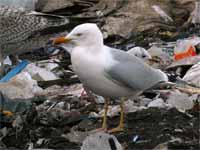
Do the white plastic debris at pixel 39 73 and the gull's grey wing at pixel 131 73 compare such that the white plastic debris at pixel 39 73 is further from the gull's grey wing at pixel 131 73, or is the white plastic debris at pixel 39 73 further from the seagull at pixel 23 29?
the gull's grey wing at pixel 131 73

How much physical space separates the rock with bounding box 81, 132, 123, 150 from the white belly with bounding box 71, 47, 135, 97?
32cm

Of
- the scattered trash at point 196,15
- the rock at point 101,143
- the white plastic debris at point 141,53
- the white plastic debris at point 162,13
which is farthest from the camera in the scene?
the white plastic debris at point 162,13

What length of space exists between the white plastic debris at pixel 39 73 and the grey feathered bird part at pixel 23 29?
44 centimetres

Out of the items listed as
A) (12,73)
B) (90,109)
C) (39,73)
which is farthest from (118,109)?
(39,73)

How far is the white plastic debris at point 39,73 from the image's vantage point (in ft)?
21.0

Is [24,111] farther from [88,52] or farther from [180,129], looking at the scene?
[180,129]

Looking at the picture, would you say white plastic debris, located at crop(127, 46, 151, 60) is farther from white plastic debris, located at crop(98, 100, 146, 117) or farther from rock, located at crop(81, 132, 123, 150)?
rock, located at crop(81, 132, 123, 150)

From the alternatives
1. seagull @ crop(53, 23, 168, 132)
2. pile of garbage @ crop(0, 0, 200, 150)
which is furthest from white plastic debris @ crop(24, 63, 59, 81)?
seagull @ crop(53, 23, 168, 132)

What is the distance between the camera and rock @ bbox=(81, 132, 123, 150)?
173 inches

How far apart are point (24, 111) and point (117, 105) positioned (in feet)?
2.45

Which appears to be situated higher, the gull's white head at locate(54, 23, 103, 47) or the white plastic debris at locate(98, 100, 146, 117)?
the gull's white head at locate(54, 23, 103, 47)

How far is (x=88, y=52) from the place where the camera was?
4.58m

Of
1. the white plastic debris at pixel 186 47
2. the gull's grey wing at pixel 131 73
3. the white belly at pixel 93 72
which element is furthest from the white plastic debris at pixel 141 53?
the white belly at pixel 93 72

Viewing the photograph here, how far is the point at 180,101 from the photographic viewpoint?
5320 mm
